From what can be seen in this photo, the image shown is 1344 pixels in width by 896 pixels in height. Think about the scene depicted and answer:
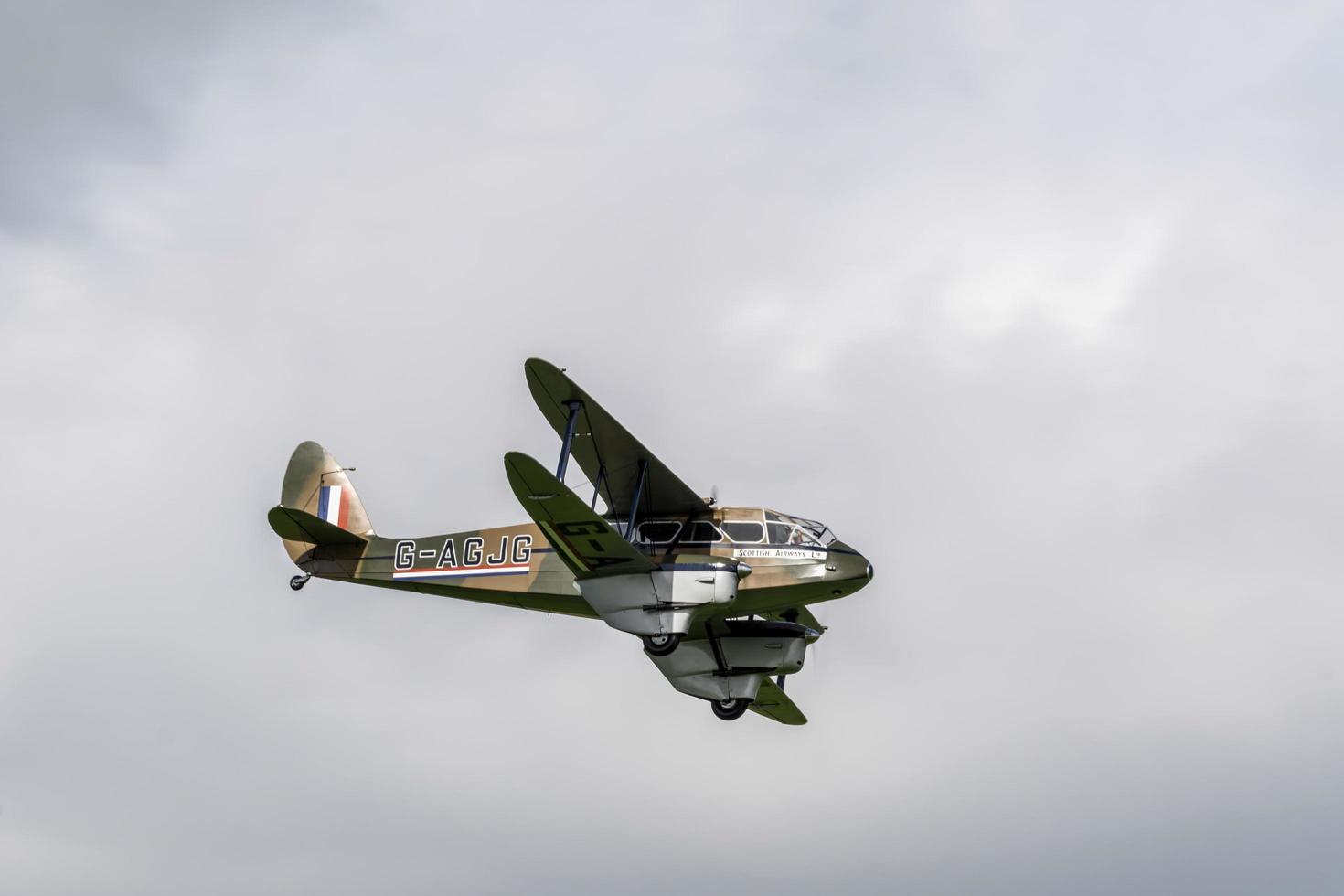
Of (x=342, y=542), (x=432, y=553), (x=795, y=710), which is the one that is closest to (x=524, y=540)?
(x=432, y=553)

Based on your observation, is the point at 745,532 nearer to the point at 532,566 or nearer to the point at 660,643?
the point at 660,643

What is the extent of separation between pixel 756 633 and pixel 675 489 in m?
5.21

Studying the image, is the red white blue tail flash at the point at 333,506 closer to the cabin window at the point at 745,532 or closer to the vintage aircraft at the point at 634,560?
the vintage aircraft at the point at 634,560

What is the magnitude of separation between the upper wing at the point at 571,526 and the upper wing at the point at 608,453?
1.74 m

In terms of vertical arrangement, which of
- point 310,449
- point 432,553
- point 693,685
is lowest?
point 693,685

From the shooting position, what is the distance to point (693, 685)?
37094mm

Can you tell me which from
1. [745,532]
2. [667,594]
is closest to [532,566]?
[667,594]

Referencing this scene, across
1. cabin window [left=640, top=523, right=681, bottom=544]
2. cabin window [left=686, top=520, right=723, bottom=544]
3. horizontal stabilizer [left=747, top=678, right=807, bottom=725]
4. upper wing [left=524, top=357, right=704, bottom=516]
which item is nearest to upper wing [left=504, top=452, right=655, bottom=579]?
cabin window [left=640, top=523, right=681, bottom=544]

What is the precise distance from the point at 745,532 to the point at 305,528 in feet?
33.5

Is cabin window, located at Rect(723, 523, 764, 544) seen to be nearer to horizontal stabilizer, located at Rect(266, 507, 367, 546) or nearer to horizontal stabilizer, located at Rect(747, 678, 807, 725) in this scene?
horizontal stabilizer, located at Rect(747, 678, 807, 725)

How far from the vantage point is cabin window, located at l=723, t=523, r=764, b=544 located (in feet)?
110

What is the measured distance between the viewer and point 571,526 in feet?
103

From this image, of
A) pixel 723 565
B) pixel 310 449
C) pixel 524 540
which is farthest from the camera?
pixel 310 449

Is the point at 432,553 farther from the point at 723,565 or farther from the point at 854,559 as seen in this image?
the point at 854,559
